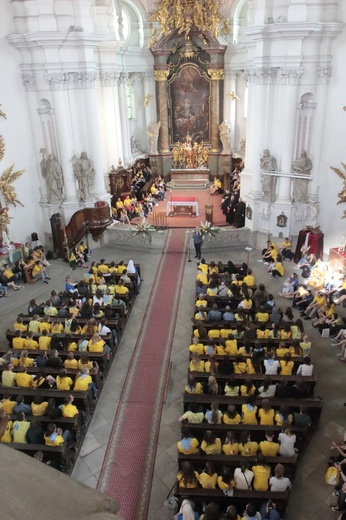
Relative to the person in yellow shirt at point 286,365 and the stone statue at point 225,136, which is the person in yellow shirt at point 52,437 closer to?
the person in yellow shirt at point 286,365

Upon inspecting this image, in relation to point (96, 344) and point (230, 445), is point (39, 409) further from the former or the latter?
point (230, 445)

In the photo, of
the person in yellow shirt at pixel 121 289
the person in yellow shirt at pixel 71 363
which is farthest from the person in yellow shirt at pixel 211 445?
the person in yellow shirt at pixel 121 289

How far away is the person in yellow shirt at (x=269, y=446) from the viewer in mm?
6810

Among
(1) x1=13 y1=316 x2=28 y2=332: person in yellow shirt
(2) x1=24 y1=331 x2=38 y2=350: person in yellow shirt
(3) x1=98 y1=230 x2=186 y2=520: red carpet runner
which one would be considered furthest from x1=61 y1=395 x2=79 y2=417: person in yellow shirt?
(1) x1=13 y1=316 x2=28 y2=332: person in yellow shirt

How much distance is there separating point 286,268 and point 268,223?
2.34 meters

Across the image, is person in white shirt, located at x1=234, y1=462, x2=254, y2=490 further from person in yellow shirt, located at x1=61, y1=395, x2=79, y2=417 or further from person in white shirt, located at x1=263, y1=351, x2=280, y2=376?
person in yellow shirt, located at x1=61, y1=395, x2=79, y2=417

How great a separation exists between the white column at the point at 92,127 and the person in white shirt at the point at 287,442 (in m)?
12.7

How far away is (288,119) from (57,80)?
7822 millimetres

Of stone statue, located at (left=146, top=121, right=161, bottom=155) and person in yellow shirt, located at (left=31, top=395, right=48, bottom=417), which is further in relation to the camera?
stone statue, located at (left=146, top=121, right=161, bottom=155)

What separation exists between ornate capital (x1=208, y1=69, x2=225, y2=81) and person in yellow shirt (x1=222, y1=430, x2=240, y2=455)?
20.0m

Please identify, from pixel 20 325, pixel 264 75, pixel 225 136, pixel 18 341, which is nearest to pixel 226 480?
pixel 18 341

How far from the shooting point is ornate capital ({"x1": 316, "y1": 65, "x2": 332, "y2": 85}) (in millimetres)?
14469

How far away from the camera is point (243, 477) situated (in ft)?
20.6

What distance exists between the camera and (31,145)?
1642 centimetres
